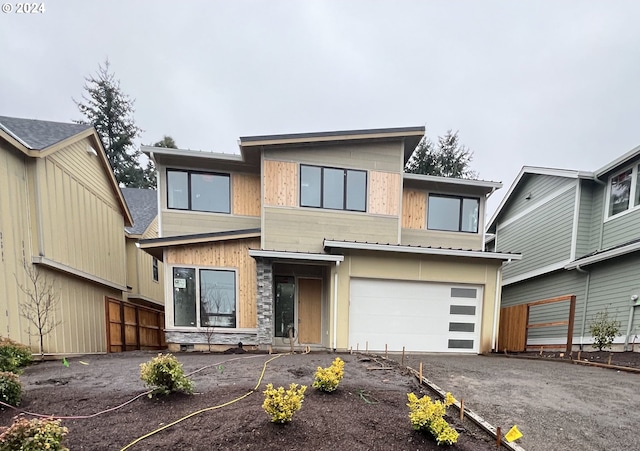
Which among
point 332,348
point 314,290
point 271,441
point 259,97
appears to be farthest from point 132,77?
point 271,441

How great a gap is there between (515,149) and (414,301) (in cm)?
3087

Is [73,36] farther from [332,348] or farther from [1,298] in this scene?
[332,348]

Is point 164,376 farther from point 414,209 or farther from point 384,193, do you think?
point 414,209

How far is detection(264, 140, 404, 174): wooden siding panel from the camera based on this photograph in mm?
7852

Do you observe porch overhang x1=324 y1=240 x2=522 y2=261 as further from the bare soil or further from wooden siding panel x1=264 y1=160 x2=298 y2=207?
the bare soil

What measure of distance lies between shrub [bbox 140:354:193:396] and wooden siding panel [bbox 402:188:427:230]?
743 centimetres

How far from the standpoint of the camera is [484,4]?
37.2 ft

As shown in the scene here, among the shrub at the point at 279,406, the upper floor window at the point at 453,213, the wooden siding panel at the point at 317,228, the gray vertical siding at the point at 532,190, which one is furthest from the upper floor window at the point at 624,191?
the shrub at the point at 279,406

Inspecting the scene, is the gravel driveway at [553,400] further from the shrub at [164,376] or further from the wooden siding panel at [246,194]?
the wooden siding panel at [246,194]

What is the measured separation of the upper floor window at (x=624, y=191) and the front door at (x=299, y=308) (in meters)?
9.32

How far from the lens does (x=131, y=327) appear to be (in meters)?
8.87

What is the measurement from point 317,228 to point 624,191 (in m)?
9.24

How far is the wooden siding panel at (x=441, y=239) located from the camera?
8859 millimetres

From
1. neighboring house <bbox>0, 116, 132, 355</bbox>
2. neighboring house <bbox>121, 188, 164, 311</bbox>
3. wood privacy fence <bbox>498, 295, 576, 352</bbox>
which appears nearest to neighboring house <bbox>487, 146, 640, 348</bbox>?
wood privacy fence <bbox>498, 295, 576, 352</bbox>
